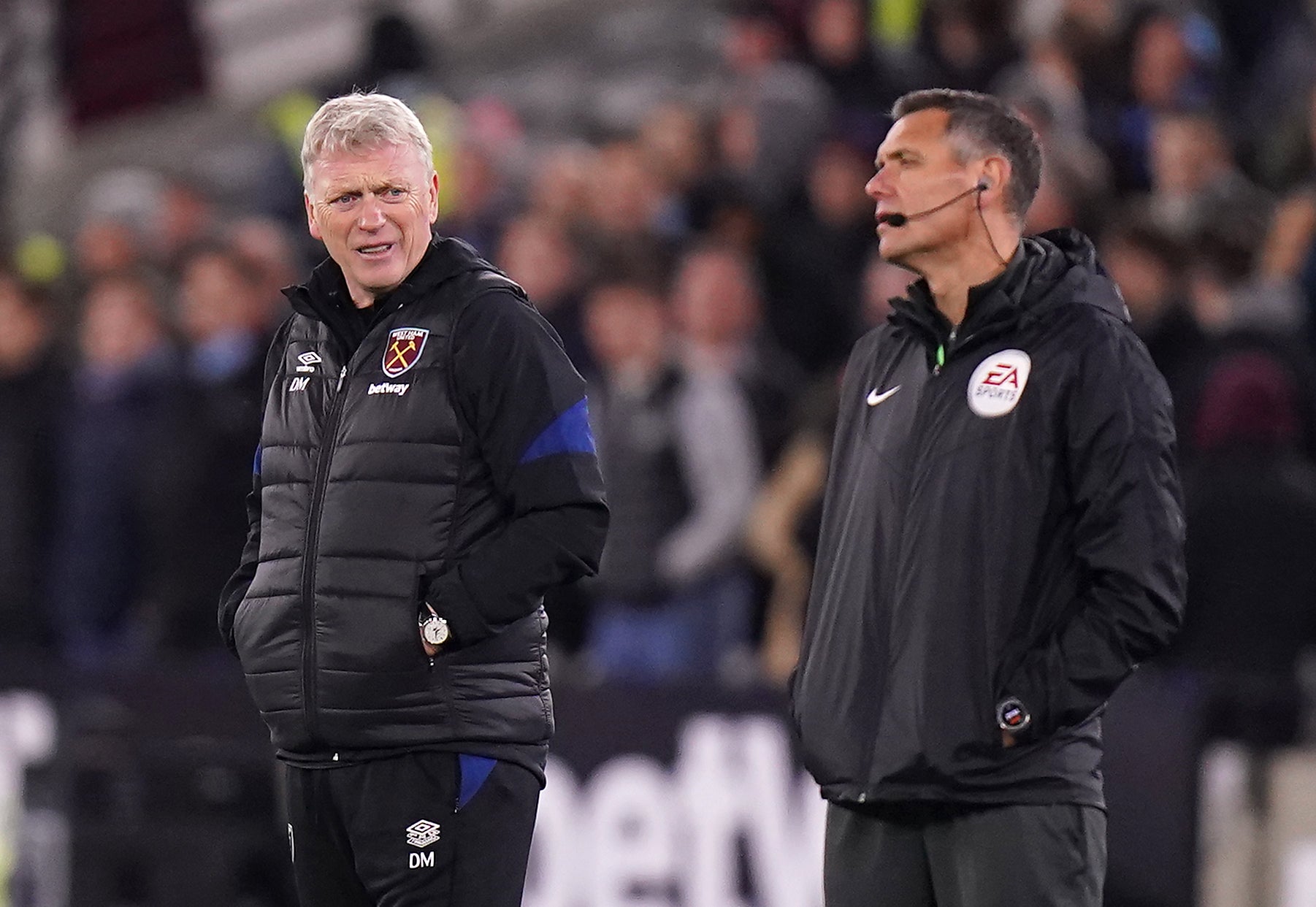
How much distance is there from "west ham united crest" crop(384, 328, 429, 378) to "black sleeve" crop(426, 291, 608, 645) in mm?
68

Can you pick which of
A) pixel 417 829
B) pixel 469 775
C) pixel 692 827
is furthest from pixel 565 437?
pixel 692 827

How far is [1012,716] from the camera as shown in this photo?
411 centimetres

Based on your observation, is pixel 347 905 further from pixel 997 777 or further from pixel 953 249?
pixel 953 249

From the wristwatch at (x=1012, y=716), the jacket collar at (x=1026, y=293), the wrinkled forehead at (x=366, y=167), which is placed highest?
the wrinkled forehead at (x=366, y=167)

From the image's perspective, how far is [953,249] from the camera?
442cm

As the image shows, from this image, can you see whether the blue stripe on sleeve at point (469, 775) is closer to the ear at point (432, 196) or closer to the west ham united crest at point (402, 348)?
the west ham united crest at point (402, 348)

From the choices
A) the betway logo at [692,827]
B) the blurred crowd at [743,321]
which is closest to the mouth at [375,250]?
the betway logo at [692,827]

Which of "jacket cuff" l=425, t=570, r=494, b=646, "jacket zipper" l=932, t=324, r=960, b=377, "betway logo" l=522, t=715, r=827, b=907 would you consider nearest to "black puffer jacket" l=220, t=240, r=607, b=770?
"jacket cuff" l=425, t=570, r=494, b=646

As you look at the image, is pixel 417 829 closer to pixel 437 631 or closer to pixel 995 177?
pixel 437 631

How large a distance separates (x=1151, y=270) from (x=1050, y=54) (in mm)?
2108

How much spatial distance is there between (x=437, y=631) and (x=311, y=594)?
10.2 inches

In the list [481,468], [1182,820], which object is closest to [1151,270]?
[1182,820]

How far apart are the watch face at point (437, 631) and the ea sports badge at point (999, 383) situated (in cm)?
109

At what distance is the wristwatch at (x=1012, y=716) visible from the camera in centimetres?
410
